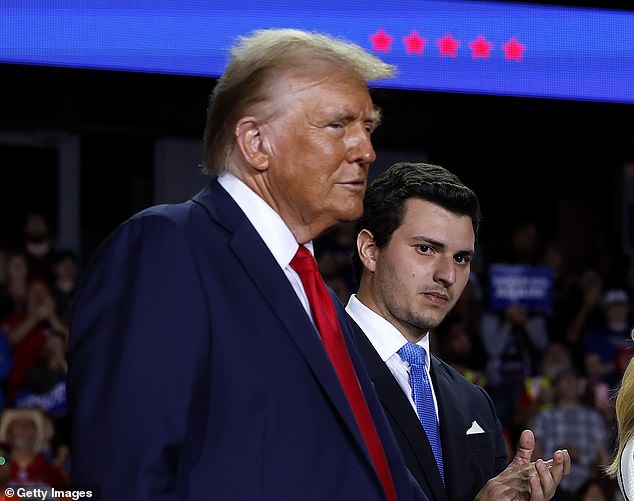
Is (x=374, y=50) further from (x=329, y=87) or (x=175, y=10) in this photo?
(x=329, y=87)

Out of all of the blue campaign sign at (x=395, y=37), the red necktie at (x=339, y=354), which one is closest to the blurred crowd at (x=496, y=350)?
the blue campaign sign at (x=395, y=37)

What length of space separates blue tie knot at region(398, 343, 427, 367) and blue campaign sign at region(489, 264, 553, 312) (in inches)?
179

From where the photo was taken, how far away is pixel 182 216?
124 centimetres

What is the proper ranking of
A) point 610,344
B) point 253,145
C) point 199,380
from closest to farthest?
point 199,380 → point 253,145 → point 610,344

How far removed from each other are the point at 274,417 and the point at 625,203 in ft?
24.0

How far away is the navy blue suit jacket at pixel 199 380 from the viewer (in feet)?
3.72

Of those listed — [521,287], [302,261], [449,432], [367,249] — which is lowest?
[449,432]

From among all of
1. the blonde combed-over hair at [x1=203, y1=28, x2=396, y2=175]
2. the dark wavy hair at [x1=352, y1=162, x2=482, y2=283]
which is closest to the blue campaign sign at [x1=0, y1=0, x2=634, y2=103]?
the dark wavy hair at [x1=352, y1=162, x2=482, y2=283]

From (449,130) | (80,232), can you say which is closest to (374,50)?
(449,130)

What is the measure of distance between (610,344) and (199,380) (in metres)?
5.63

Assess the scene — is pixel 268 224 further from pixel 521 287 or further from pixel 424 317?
pixel 521 287

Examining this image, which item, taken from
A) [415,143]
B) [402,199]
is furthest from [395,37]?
[402,199]

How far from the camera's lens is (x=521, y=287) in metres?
6.53

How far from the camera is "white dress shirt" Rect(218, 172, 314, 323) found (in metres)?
1.30
